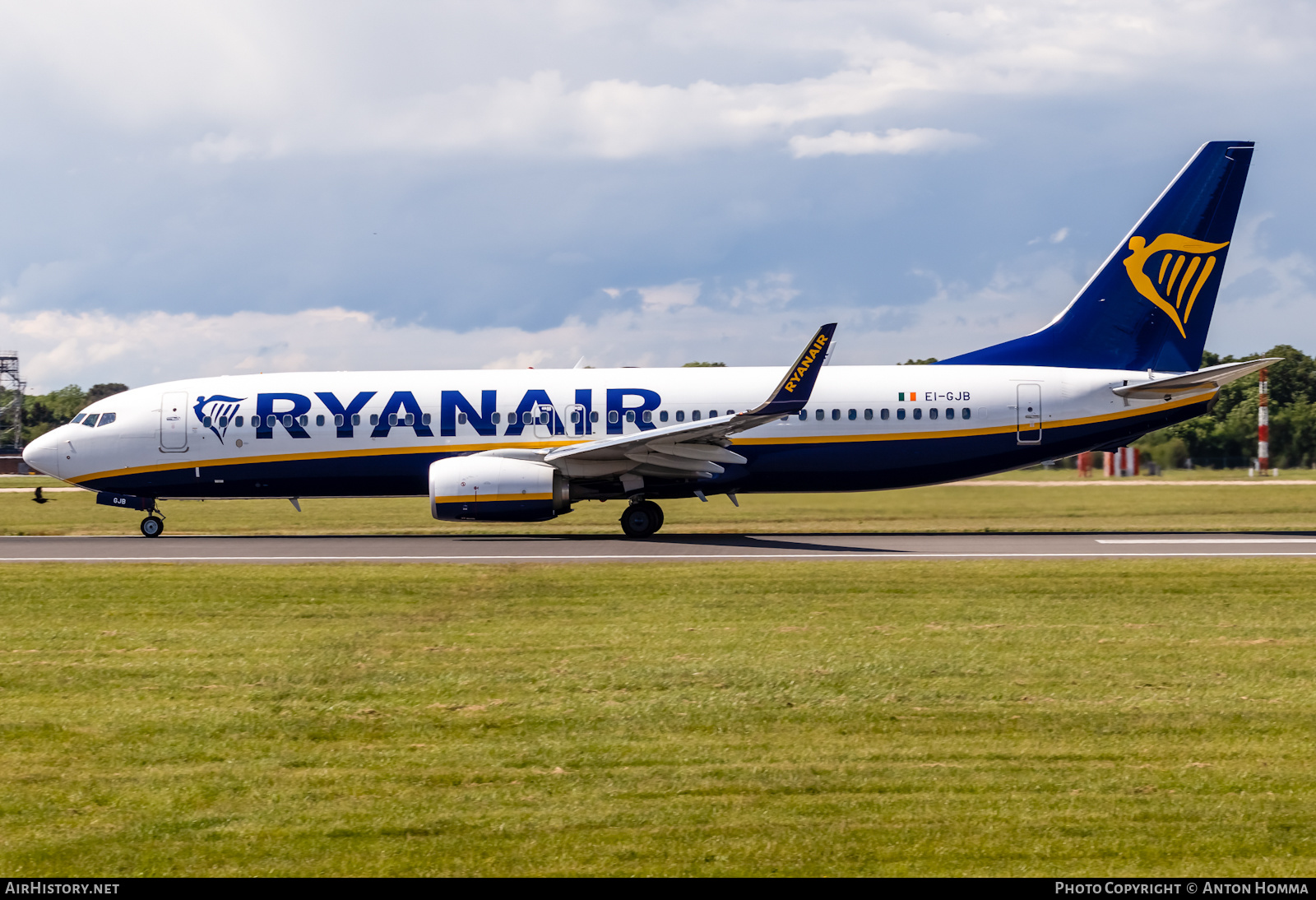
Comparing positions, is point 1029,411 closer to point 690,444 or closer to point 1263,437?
point 690,444

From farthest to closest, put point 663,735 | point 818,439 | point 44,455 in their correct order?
point 44,455 < point 818,439 < point 663,735

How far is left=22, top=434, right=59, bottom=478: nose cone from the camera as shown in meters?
27.0

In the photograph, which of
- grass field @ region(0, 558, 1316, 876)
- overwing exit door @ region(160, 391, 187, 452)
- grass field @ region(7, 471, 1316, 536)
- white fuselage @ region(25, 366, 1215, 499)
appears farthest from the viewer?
grass field @ region(7, 471, 1316, 536)

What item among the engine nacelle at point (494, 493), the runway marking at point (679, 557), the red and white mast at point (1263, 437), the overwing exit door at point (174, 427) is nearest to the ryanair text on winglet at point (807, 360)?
the runway marking at point (679, 557)

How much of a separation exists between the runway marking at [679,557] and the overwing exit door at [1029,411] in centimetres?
543

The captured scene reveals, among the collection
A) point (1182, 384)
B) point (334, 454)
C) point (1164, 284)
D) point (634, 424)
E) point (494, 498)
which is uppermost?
point (1164, 284)

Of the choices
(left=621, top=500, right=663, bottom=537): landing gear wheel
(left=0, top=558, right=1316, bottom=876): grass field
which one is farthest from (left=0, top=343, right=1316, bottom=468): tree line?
(left=0, top=558, right=1316, bottom=876): grass field

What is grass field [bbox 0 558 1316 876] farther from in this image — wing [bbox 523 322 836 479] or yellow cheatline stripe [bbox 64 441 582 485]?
yellow cheatline stripe [bbox 64 441 582 485]

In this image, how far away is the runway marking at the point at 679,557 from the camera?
20250 millimetres

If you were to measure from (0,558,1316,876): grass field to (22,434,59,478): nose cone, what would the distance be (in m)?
13.4

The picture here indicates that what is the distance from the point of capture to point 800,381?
23.1 m

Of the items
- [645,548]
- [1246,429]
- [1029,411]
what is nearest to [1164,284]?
[1029,411]

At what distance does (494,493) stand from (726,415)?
18.6 feet

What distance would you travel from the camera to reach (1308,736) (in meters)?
8.51
